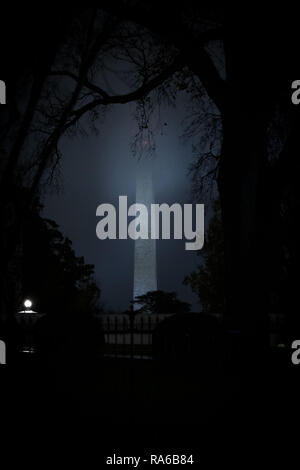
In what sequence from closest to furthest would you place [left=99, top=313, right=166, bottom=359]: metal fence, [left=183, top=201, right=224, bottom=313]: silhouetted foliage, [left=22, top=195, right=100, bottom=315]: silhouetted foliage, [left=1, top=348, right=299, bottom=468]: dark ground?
[left=1, top=348, right=299, bottom=468]: dark ground
[left=99, top=313, right=166, bottom=359]: metal fence
[left=183, top=201, right=224, bottom=313]: silhouetted foliage
[left=22, top=195, right=100, bottom=315]: silhouetted foliage

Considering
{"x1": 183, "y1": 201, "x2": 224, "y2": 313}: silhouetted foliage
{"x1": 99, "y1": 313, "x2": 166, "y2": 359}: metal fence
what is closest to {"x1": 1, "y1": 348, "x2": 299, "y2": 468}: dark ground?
{"x1": 99, "y1": 313, "x2": 166, "y2": 359}: metal fence

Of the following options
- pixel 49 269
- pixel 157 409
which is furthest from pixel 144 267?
pixel 157 409

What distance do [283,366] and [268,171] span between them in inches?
149

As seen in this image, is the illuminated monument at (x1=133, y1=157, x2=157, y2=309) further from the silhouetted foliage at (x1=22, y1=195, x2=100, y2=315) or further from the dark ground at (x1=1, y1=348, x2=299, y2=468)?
the dark ground at (x1=1, y1=348, x2=299, y2=468)

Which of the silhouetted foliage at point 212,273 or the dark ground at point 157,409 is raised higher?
the silhouetted foliage at point 212,273

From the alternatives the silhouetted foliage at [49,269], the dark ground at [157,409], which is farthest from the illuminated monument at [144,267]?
the dark ground at [157,409]

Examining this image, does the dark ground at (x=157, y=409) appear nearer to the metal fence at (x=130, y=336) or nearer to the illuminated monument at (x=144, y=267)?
the metal fence at (x=130, y=336)

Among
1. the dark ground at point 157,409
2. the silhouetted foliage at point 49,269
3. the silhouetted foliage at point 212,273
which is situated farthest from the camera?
the silhouetted foliage at point 49,269

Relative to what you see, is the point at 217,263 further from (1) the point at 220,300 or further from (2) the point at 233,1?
(2) the point at 233,1

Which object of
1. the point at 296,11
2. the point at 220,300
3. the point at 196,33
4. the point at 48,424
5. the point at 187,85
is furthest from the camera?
the point at 220,300

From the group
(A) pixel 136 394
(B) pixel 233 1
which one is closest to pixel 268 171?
(B) pixel 233 1

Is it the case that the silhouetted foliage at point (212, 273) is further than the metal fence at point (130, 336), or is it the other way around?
the silhouetted foliage at point (212, 273)

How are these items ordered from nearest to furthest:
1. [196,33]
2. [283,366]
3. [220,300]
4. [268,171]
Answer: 1. [283,366]
2. [268,171]
3. [196,33]
4. [220,300]

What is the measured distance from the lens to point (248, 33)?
11125mm
